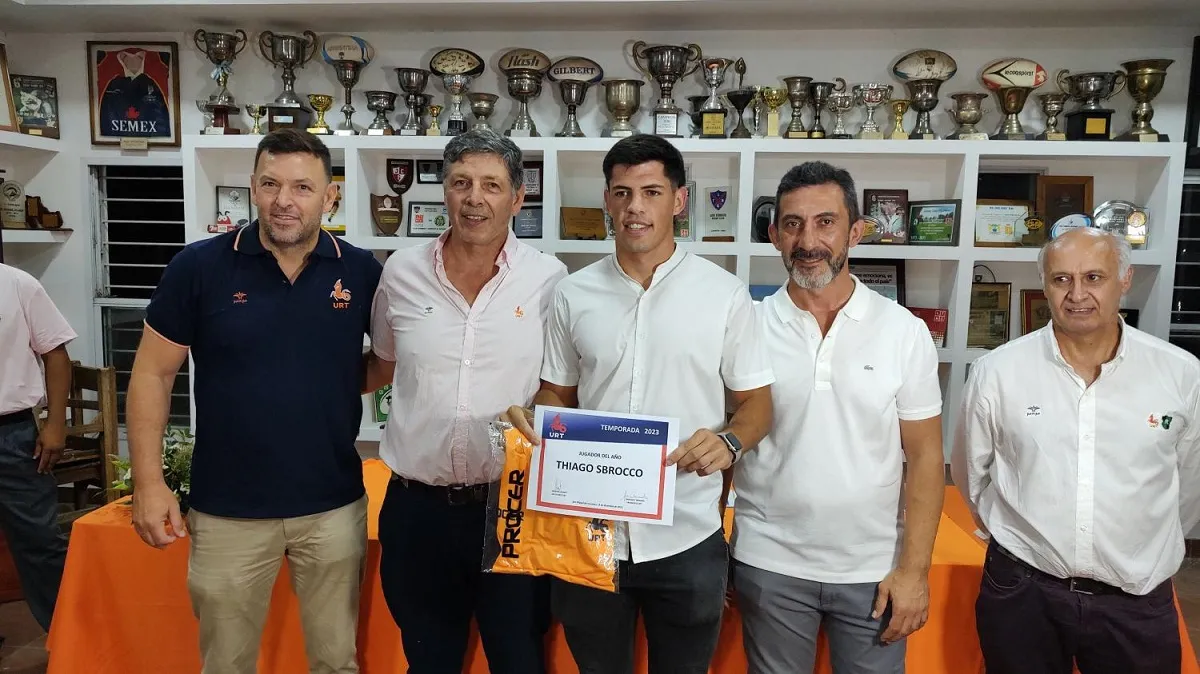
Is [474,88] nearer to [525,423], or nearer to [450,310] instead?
[450,310]

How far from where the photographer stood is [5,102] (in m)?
3.71

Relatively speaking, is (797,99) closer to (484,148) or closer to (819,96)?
(819,96)

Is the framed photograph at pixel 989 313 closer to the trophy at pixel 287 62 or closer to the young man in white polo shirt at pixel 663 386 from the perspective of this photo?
the young man in white polo shirt at pixel 663 386

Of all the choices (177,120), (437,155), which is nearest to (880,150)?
(437,155)

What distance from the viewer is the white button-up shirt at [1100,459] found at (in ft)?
5.35

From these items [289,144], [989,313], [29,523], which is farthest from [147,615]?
[989,313]

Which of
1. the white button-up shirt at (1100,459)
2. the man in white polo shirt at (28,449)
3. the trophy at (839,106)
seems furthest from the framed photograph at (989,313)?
the man in white polo shirt at (28,449)

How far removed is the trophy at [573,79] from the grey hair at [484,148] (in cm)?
178

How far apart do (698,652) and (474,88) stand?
2.97m

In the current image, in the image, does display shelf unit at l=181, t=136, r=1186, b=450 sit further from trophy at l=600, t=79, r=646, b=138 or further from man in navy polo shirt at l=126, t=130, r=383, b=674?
man in navy polo shirt at l=126, t=130, r=383, b=674

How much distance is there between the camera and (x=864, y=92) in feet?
11.2

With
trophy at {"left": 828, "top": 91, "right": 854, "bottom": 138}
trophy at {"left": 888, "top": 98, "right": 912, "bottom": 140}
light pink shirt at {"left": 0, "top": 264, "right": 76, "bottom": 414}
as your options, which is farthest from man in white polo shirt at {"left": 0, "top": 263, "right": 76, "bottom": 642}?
trophy at {"left": 888, "top": 98, "right": 912, "bottom": 140}

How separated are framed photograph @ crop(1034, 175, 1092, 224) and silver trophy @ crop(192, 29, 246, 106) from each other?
12.5 feet

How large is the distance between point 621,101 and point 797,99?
802 mm
